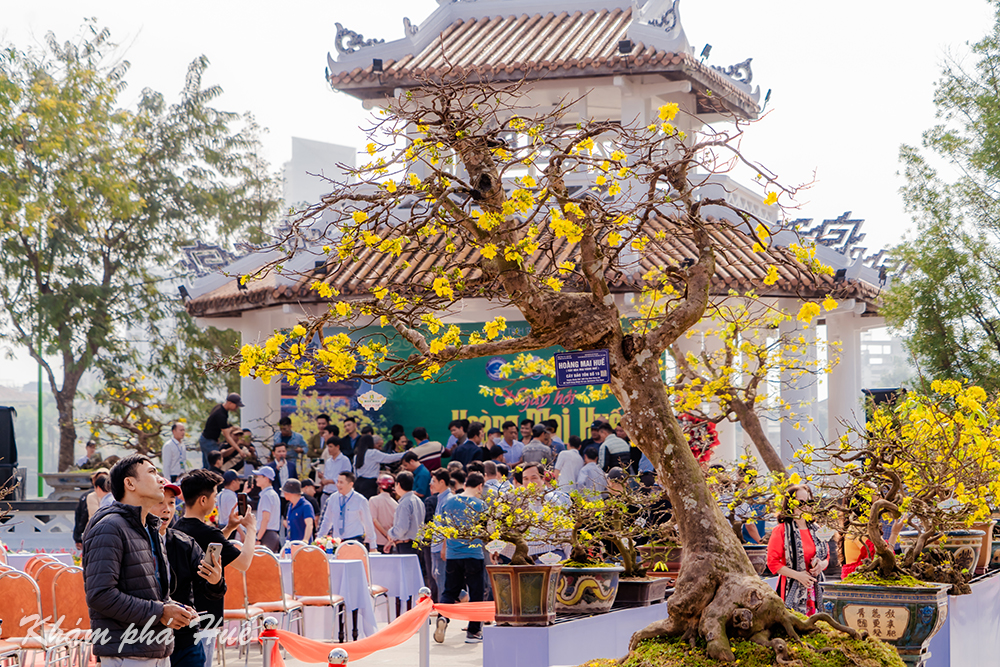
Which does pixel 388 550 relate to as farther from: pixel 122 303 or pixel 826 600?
pixel 122 303

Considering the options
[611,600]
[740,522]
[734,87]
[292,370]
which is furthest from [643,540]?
[734,87]

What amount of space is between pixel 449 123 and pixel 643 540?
5160 mm

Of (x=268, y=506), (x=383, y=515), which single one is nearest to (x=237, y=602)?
(x=268, y=506)

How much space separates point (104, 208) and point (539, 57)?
39.4 ft

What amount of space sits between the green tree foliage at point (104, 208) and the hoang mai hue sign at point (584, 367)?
18444 mm

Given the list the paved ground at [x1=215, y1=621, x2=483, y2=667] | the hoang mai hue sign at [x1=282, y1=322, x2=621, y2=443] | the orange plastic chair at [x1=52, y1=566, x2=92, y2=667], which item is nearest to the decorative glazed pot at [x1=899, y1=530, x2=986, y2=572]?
the paved ground at [x1=215, y1=621, x2=483, y2=667]

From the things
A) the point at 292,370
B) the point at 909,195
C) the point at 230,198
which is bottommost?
the point at 292,370

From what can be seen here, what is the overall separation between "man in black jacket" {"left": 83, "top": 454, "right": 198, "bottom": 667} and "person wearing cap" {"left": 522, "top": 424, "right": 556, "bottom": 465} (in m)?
7.82

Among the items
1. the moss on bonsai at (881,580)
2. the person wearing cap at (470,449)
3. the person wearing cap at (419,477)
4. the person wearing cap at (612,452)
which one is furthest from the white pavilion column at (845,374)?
the moss on bonsai at (881,580)

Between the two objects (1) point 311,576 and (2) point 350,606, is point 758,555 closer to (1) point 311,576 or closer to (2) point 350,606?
(2) point 350,606

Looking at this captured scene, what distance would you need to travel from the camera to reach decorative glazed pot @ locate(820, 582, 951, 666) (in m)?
6.70

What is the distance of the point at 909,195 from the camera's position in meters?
16.3

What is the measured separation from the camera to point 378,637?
723 cm

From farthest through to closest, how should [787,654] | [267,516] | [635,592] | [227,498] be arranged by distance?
[227,498], [267,516], [635,592], [787,654]
